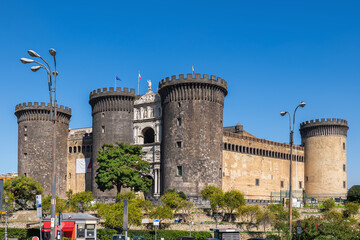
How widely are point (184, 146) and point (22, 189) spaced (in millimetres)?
20684

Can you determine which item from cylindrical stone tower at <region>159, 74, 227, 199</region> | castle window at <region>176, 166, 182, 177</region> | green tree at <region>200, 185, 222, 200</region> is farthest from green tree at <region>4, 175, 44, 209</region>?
green tree at <region>200, 185, 222, 200</region>

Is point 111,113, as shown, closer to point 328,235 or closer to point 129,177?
point 129,177

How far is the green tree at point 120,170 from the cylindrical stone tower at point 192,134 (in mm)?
4193

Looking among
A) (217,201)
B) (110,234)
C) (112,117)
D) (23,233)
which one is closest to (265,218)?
(217,201)

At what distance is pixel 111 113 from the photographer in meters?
69.6

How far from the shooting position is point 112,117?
69438mm

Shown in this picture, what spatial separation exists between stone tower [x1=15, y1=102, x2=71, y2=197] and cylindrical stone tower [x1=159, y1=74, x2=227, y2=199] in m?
18.7

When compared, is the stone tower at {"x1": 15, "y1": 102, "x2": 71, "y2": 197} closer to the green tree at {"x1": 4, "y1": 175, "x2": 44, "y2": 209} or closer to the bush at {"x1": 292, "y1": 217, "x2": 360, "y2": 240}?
the green tree at {"x1": 4, "y1": 175, "x2": 44, "y2": 209}

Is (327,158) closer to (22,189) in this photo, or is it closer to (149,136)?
(149,136)

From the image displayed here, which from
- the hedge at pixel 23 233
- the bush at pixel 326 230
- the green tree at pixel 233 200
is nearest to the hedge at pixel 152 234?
the hedge at pixel 23 233

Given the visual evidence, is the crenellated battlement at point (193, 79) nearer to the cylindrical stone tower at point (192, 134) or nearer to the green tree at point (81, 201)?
the cylindrical stone tower at point (192, 134)

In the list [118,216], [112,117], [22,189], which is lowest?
[118,216]

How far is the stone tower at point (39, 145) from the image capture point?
240 feet

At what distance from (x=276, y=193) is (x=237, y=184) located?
951 cm
